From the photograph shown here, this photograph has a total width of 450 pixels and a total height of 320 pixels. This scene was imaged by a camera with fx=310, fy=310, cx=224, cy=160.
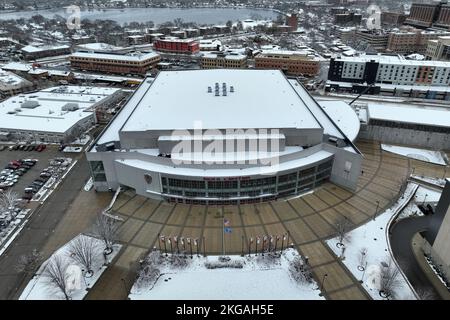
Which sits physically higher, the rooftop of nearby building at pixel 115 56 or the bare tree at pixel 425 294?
the rooftop of nearby building at pixel 115 56

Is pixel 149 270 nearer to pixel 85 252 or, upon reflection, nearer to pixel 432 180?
pixel 85 252

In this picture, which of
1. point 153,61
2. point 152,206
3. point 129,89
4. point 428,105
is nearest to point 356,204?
point 152,206

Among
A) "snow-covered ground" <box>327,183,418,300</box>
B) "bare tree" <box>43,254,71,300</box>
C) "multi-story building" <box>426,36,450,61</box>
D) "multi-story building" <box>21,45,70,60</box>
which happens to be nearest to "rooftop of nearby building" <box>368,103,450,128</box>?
"snow-covered ground" <box>327,183,418,300</box>

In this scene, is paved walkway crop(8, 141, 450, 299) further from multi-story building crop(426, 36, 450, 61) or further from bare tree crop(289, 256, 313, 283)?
multi-story building crop(426, 36, 450, 61)

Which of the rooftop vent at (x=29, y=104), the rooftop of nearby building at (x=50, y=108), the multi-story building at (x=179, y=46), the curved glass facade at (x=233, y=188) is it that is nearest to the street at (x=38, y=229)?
the curved glass facade at (x=233, y=188)

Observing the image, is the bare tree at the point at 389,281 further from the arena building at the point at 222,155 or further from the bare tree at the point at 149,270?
the bare tree at the point at 149,270

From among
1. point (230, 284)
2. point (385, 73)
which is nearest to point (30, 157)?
point (230, 284)
